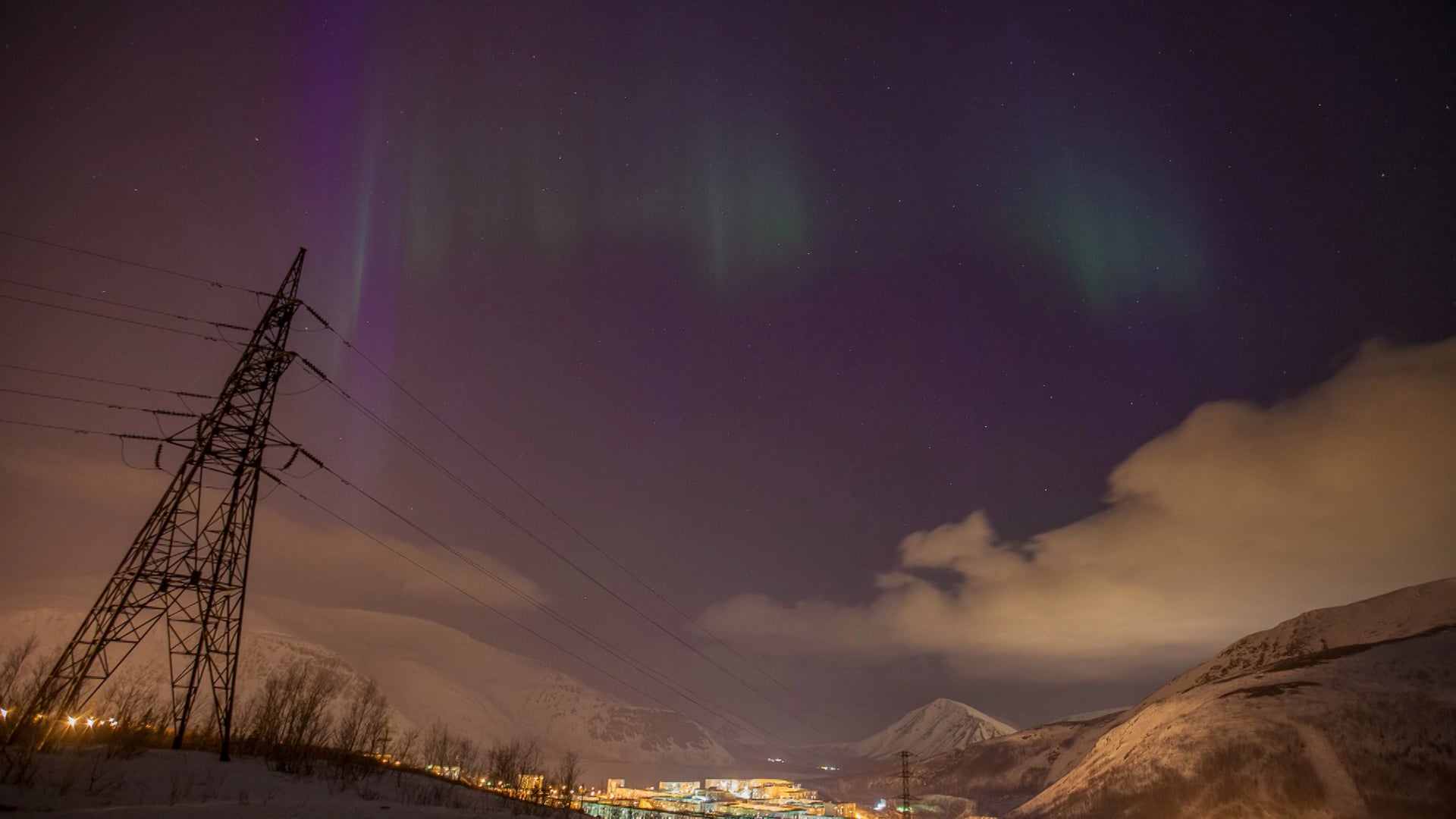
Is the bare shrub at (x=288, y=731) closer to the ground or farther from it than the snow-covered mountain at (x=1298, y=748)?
farther from it

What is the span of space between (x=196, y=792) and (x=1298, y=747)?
334 ft

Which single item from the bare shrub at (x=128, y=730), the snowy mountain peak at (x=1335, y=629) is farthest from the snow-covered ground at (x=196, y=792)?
the snowy mountain peak at (x=1335, y=629)

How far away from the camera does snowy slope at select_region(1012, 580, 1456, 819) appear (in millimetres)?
65188

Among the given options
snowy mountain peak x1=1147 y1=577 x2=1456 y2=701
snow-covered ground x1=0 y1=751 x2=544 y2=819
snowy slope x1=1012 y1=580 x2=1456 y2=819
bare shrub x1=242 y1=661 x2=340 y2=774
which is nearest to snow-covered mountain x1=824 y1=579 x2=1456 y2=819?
snowy slope x1=1012 y1=580 x2=1456 y2=819

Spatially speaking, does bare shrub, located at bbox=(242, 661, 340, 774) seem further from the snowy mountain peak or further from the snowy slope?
the snowy mountain peak

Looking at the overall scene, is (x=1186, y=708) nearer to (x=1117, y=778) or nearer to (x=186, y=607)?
(x=1117, y=778)

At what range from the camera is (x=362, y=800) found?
1845cm

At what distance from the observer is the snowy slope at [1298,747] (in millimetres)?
65188

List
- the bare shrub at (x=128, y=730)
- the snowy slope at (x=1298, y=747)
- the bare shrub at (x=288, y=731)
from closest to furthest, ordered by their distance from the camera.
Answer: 1. the bare shrub at (x=128, y=730)
2. the bare shrub at (x=288, y=731)
3. the snowy slope at (x=1298, y=747)

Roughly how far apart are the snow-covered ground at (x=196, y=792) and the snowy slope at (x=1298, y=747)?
285 feet

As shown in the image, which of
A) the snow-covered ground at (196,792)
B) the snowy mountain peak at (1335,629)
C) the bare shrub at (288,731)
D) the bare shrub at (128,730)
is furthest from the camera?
the snowy mountain peak at (1335,629)

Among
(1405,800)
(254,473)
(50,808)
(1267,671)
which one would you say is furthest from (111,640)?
(1267,671)

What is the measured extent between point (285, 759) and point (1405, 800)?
9356cm

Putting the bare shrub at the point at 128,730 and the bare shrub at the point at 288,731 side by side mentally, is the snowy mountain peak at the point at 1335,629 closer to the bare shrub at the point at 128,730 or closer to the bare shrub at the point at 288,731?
the bare shrub at the point at 288,731
